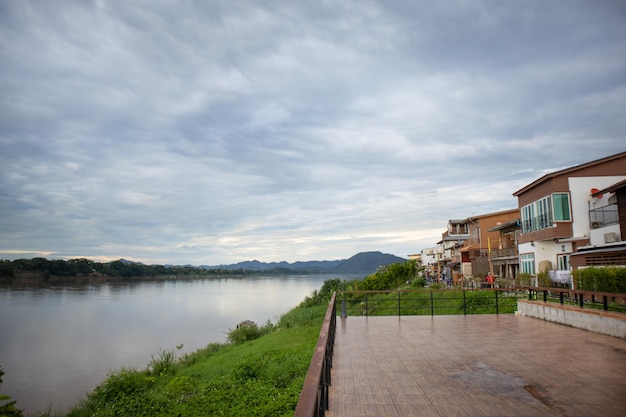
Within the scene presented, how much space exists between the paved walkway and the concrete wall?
0.90 ft

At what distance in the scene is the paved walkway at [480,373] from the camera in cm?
466

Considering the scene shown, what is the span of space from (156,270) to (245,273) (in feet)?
184

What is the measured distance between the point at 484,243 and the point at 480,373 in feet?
104

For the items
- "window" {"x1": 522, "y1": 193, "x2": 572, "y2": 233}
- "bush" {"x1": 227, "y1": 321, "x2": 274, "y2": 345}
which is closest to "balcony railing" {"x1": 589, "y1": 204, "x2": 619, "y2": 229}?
"window" {"x1": 522, "y1": 193, "x2": 572, "y2": 233}

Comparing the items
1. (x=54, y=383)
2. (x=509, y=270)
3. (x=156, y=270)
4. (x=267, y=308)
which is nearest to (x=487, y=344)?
(x=54, y=383)

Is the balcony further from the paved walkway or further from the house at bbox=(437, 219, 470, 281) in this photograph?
the paved walkway

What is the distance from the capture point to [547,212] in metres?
20.1

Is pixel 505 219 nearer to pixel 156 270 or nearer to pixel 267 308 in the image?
pixel 267 308

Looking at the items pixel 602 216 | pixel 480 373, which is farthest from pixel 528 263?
pixel 480 373

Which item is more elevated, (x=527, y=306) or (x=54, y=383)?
(x=527, y=306)

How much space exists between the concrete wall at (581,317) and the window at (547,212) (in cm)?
851

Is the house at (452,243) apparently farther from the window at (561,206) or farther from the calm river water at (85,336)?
the window at (561,206)

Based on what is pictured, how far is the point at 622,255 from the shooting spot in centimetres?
1444

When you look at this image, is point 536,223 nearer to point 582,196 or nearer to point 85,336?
point 582,196
